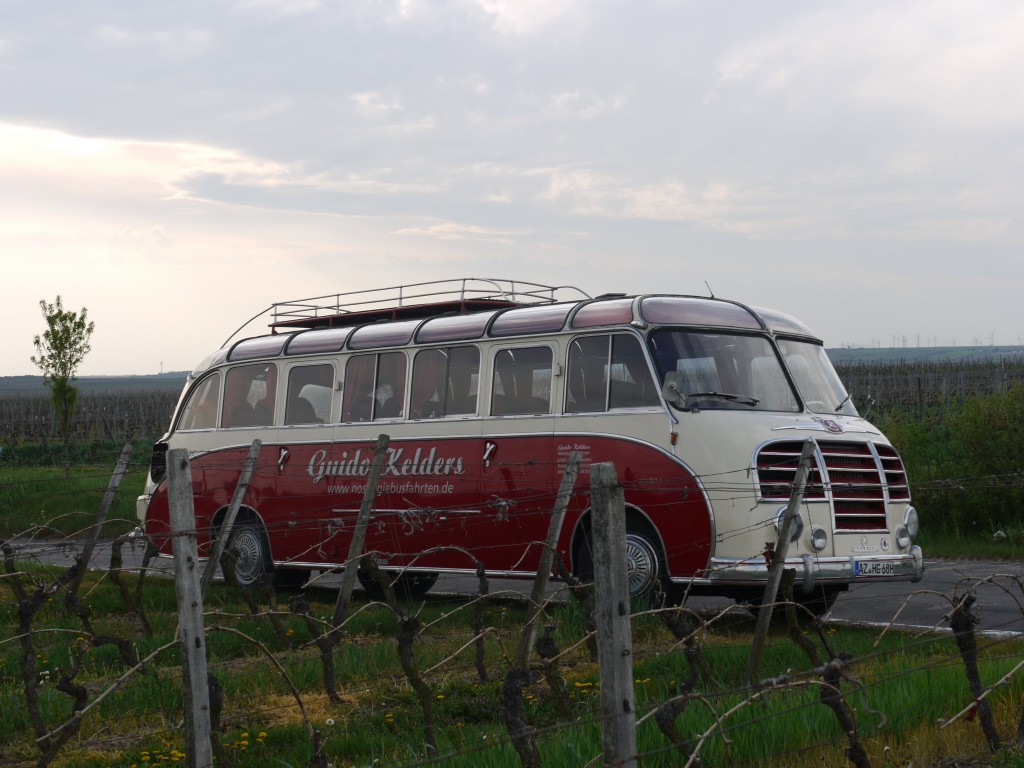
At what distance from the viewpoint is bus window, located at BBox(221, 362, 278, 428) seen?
15.2 meters

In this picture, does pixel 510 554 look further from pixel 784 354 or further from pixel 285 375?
pixel 285 375

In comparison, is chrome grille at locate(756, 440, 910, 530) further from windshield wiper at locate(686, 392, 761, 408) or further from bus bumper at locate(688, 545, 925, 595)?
windshield wiper at locate(686, 392, 761, 408)

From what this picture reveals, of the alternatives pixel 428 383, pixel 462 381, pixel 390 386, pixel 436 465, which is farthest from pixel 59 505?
pixel 462 381

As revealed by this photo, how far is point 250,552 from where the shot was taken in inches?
592

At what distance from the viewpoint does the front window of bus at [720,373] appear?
11141 mm

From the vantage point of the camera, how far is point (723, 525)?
10523mm

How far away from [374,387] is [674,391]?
4.03 meters

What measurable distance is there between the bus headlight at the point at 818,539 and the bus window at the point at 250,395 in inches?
274

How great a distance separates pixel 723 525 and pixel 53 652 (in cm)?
545

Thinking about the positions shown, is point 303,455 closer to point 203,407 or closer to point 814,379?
point 203,407

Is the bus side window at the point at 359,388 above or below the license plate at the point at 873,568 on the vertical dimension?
above

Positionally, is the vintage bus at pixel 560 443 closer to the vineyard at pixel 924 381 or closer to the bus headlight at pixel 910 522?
the bus headlight at pixel 910 522

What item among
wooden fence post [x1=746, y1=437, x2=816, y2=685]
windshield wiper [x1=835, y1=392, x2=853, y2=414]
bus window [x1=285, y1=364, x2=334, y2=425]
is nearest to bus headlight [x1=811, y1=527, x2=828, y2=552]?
windshield wiper [x1=835, y1=392, x2=853, y2=414]

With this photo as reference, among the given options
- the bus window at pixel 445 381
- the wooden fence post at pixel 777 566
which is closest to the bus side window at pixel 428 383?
the bus window at pixel 445 381
